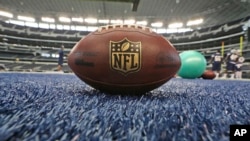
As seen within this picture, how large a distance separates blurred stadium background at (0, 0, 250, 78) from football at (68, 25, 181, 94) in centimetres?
1894

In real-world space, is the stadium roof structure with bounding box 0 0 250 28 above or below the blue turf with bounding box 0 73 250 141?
above

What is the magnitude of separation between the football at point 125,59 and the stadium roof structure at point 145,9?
687 inches

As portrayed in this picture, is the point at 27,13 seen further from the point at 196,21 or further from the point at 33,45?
the point at 196,21

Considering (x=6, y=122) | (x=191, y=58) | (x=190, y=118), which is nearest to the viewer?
(x=6, y=122)

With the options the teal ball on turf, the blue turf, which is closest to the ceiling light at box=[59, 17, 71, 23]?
the teal ball on turf

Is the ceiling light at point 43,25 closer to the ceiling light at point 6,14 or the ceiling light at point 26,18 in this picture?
the ceiling light at point 26,18

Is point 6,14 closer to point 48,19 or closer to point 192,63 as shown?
point 48,19

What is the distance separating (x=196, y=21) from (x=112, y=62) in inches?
1011

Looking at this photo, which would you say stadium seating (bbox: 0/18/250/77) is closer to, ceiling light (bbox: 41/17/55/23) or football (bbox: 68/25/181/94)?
ceiling light (bbox: 41/17/55/23)

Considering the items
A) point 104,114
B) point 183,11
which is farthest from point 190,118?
point 183,11

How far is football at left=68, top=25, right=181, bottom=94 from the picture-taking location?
1529mm

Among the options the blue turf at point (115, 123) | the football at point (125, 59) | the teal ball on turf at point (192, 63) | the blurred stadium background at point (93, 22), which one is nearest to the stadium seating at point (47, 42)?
the blurred stadium background at point (93, 22)

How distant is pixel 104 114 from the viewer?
101 cm

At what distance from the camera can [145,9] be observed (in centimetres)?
2267
